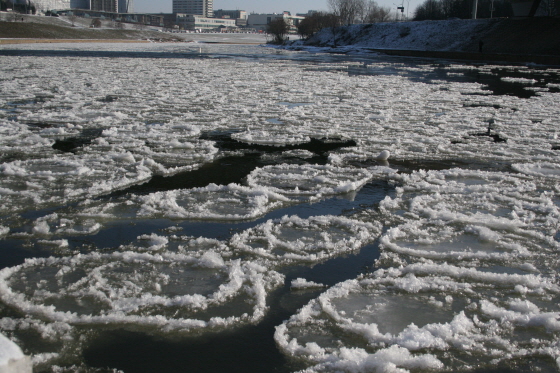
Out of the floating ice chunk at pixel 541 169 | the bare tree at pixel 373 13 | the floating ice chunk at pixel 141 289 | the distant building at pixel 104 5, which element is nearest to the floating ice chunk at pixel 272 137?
the floating ice chunk at pixel 541 169

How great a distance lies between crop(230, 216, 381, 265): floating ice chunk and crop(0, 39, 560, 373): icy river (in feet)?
0.05

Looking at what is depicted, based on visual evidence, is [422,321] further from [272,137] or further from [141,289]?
[272,137]

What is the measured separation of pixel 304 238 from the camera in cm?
313

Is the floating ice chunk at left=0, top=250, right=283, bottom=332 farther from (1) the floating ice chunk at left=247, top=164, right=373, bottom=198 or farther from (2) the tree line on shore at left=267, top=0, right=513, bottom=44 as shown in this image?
(2) the tree line on shore at left=267, top=0, right=513, bottom=44

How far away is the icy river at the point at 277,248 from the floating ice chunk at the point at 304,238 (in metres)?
0.01

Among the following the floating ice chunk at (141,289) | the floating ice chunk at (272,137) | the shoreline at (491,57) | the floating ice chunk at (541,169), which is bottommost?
the floating ice chunk at (141,289)

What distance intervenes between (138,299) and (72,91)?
30.2 feet

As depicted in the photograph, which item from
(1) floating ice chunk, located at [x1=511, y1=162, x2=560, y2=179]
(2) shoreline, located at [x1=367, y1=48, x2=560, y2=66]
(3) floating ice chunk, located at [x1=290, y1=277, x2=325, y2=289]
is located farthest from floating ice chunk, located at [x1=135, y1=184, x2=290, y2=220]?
(2) shoreline, located at [x1=367, y1=48, x2=560, y2=66]

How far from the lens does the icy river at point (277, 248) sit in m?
2.04

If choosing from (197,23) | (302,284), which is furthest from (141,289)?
(197,23)

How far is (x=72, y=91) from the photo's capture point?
10.3m

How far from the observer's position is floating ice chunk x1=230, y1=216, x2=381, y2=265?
2.91 metres

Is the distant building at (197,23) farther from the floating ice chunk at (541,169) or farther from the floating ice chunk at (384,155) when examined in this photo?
the floating ice chunk at (541,169)

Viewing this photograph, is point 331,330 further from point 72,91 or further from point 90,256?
point 72,91
